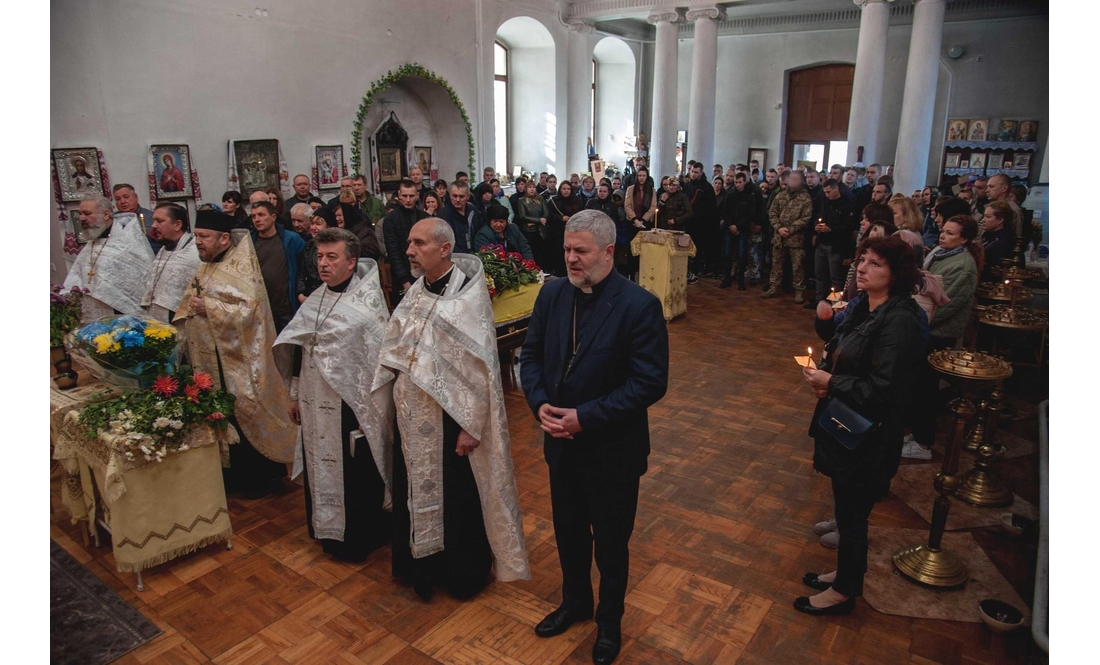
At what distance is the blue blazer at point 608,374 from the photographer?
2.86 metres

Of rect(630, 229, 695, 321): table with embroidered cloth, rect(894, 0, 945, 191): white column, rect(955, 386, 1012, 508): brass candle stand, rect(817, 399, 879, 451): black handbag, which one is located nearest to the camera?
rect(817, 399, 879, 451): black handbag

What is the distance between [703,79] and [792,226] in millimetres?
6155

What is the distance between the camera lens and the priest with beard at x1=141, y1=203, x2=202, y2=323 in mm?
4891

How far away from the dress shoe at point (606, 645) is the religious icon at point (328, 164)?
9.40 meters

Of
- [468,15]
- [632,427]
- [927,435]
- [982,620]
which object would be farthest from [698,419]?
[468,15]

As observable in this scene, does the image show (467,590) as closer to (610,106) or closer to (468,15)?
(468,15)

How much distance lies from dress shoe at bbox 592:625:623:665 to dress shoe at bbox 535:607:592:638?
216mm

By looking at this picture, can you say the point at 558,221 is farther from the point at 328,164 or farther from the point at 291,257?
the point at 291,257

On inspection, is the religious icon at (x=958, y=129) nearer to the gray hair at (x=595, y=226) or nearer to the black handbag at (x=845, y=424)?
the black handbag at (x=845, y=424)

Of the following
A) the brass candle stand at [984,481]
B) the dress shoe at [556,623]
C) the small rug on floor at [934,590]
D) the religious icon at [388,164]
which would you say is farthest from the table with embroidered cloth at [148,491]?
the religious icon at [388,164]

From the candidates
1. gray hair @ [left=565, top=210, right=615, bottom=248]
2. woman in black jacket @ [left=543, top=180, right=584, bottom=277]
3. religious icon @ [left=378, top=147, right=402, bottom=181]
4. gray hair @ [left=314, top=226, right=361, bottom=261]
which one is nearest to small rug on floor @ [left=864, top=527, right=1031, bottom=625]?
gray hair @ [left=565, top=210, right=615, bottom=248]

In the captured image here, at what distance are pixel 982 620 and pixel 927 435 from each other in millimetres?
2232

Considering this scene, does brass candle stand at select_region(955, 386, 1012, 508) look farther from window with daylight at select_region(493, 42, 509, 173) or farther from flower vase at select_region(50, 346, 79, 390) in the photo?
window with daylight at select_region(493, 42, 509, 173)

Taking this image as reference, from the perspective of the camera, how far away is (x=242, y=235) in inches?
186
